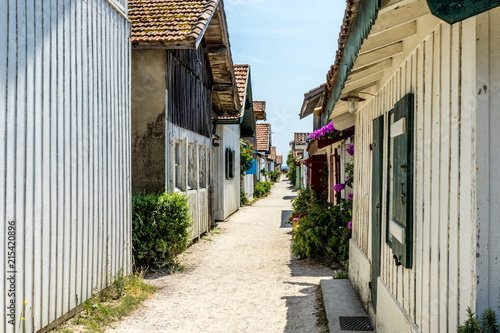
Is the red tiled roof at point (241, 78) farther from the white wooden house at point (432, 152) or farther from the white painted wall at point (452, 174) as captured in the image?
the white painted wall at point (452, 174)

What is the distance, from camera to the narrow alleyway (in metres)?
5.43

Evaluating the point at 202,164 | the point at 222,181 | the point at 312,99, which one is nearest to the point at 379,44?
the point at 202,164

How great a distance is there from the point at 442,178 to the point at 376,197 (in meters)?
2.27

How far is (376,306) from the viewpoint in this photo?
191 inches

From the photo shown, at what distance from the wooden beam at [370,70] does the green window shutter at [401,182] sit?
0.42 meters

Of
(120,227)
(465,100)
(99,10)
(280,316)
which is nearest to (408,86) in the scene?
(465,100)

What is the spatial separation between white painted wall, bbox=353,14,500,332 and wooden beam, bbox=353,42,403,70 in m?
0.11

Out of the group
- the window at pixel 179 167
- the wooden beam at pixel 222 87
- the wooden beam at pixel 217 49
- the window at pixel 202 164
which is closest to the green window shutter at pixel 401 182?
the window at pixel 179 167

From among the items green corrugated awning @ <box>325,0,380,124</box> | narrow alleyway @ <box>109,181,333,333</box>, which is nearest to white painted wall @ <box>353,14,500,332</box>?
green corrugated awning @ <box>325,0,380,124</box>

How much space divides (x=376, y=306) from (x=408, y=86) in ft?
7.67

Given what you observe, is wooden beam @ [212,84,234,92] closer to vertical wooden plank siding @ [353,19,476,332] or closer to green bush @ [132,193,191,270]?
green bush @ [132,193,191,270]

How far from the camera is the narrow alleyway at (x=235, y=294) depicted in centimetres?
543

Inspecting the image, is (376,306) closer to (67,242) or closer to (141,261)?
(67,242)

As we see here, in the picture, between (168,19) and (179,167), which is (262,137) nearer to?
(179,167)
